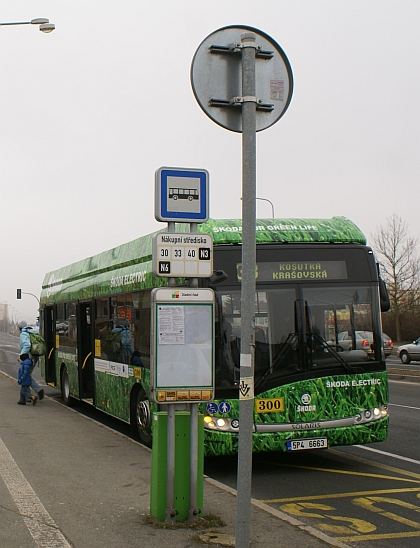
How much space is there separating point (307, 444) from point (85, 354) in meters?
7.09

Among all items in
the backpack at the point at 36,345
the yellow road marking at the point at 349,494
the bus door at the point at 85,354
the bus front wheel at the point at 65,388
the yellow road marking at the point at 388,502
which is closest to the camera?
the yellow road marking at the point at 388,502

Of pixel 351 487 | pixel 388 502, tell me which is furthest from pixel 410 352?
pixel 388 502

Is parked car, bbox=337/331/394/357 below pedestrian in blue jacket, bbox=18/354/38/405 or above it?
above

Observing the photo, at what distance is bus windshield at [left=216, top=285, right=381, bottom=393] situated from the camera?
8797mm

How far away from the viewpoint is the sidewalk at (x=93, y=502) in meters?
5.84

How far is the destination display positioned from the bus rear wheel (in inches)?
104

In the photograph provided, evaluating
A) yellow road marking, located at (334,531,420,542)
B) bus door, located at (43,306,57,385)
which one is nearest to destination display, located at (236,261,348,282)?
yellow road marking, located at (334,531,420,542)

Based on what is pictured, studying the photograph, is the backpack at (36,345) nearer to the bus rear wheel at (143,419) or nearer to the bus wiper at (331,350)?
Answer: the bus rear wheel at (143,419)

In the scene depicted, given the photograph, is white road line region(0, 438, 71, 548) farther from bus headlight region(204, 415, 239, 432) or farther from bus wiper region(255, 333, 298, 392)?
bus wiper region(255, 333, 298, 392)

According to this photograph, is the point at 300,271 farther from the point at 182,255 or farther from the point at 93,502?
the point at 93,502

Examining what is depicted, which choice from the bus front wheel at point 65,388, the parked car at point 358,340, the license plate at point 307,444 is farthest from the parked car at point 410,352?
the license plate at point 307,444

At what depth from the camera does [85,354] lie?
14867 mm

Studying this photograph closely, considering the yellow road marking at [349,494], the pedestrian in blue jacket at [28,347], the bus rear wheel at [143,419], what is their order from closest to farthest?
the yellow road marking at [349,494] → the bus rear wheel at [143,419] → the pedestrian in blue jacket at [28,347]

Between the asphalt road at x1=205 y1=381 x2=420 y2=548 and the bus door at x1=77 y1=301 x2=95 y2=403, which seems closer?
the asphalt road at x1=205 y1=381 x2=420 y2=548
